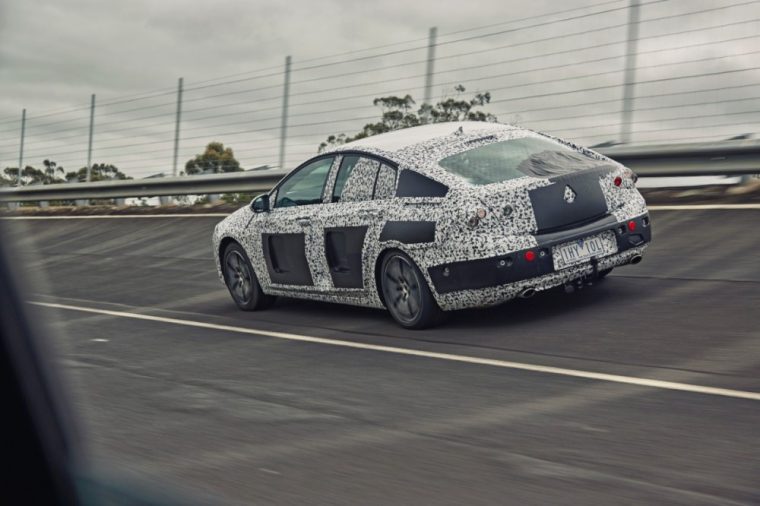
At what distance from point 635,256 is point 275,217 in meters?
3.28

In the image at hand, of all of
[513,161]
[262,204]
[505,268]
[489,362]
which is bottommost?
[489,362]

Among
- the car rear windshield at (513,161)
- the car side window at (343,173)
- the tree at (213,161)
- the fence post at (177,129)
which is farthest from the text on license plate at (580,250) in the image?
the fence post at (177,129)

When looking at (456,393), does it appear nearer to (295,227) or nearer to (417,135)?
(417,135)

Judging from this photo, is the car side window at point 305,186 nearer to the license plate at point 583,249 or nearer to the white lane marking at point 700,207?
the license plate at point 583,249

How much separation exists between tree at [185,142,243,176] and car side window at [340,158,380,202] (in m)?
10.7

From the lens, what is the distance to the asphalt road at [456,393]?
13.5 feet

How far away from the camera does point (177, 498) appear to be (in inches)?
69.1

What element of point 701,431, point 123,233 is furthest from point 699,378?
point 123,233

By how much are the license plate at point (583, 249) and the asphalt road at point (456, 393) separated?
433 mm

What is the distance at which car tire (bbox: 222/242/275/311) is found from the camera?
10023 mm

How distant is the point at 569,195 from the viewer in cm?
776

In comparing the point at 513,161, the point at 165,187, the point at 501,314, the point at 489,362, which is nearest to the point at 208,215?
the point at 165,187

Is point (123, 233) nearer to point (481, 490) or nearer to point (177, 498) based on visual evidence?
point (481, 490)

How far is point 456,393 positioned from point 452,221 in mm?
1984
